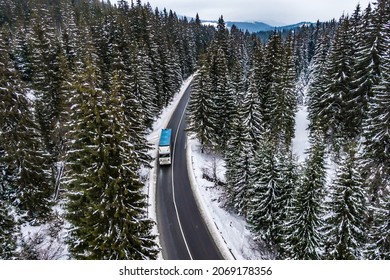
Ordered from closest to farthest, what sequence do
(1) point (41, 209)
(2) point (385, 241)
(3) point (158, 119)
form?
(2) point (385, 241) → (1) point (41, 209) → (3) point (158, 119)

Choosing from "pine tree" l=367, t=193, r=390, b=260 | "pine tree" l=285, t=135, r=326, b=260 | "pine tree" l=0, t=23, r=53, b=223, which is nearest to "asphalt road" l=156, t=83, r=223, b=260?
"pine tree" l=285, t=135, r=326, b=260

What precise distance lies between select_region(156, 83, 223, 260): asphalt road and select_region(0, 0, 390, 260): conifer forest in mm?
3370

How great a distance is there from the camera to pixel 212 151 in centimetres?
4081

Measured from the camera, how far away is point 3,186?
22.2 meters

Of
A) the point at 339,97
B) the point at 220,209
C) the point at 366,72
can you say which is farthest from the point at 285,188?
the point at 366,72

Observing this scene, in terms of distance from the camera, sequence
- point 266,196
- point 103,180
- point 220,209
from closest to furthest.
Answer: point 103,180, point 266,196, point 220,209

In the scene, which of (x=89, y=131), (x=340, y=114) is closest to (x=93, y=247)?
(x=89, y=131)

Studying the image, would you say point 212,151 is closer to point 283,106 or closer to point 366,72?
point 283,106

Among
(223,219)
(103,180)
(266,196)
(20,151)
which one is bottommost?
(223,219)

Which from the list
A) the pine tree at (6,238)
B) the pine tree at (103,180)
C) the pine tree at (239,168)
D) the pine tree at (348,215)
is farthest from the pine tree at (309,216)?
the pine tree at (6,238)

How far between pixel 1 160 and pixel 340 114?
117 ft

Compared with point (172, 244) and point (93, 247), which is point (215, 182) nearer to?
point (172, 244)

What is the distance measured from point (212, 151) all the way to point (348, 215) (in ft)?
85.2

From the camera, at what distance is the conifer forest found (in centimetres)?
1341
